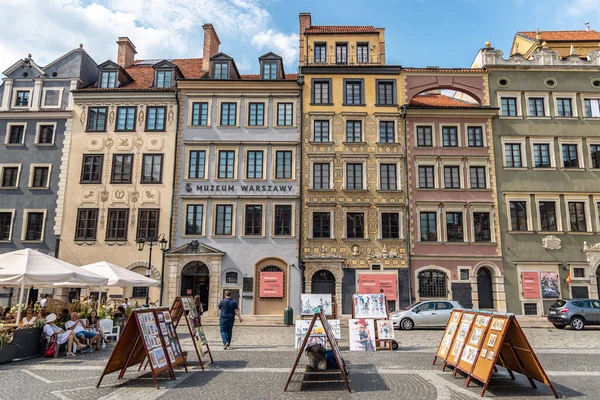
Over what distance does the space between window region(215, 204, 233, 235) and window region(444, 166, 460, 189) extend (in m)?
13.4

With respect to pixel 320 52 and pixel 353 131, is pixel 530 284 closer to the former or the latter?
pixel 353 131

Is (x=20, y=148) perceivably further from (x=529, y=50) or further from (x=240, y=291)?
(x=529, y=50)

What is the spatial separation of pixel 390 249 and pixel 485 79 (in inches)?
508

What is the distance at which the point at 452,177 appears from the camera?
94.4 feet

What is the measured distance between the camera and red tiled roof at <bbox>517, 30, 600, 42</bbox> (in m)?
32.5

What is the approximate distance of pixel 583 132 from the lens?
29.2m

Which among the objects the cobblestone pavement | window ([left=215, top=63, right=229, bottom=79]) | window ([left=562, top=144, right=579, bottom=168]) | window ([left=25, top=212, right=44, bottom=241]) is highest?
window ([left=215, top=63, right=229, bottom=79])

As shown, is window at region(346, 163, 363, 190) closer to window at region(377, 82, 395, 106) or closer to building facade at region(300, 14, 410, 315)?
building facade at region(300, 14, 410, 315)

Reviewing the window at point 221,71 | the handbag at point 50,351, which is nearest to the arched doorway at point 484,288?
the window at point 221,71

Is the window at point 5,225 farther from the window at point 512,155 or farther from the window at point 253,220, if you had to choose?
the window at point 512,155

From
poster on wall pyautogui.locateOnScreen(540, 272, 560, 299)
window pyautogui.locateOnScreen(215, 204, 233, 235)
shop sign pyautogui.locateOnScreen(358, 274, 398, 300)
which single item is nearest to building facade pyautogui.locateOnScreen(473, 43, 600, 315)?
poster on wall pyautogui.locateOnScreen(540, 272, 560, 299)

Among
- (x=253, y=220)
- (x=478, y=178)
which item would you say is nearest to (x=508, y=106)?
(x=478, y=178)

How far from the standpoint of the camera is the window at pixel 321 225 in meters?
28.0

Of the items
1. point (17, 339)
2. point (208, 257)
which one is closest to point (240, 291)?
point (208, 257)
